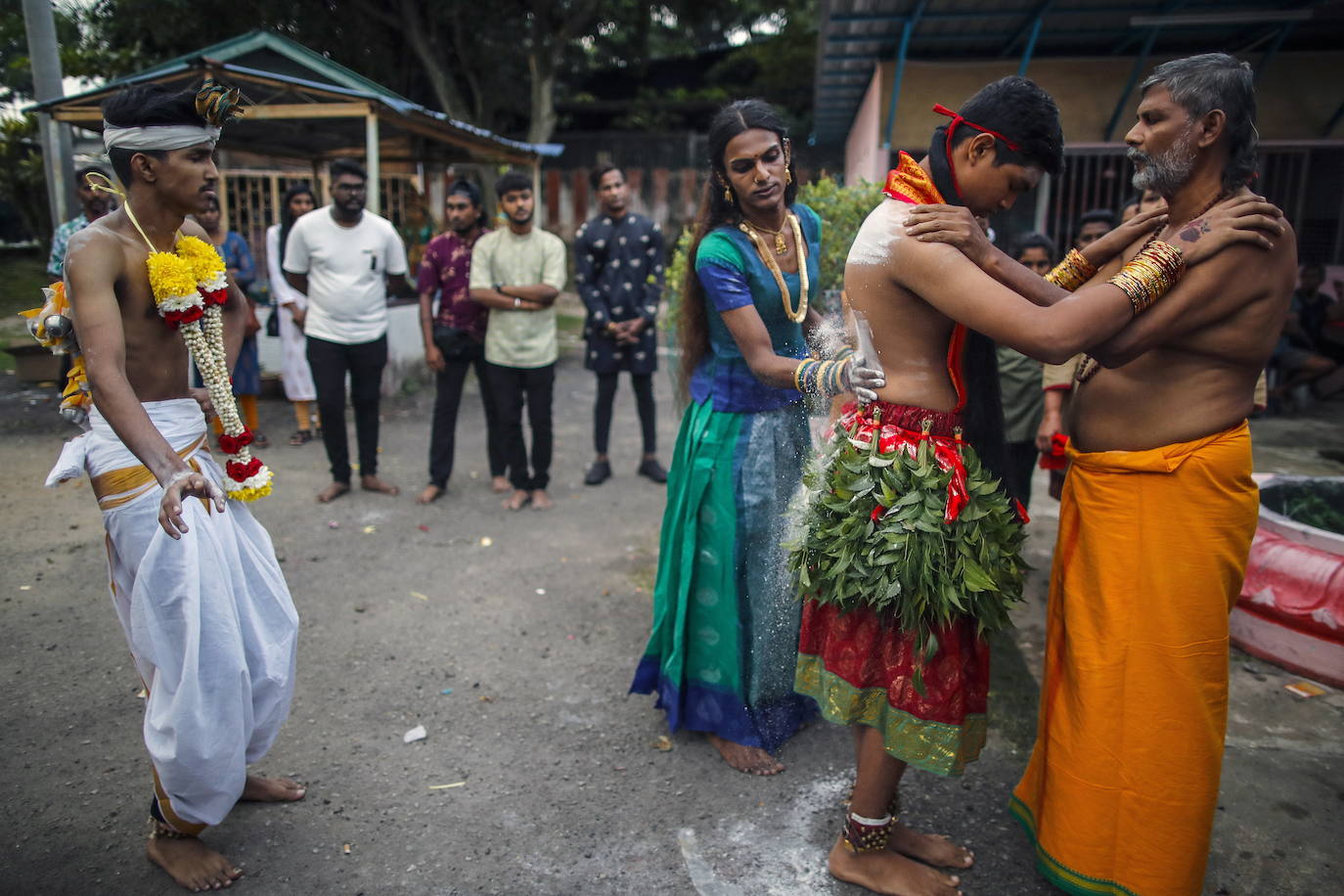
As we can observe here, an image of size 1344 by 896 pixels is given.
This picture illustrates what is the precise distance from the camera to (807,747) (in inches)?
123

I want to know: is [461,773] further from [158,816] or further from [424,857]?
[158,816]

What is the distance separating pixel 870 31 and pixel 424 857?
25.4 feet

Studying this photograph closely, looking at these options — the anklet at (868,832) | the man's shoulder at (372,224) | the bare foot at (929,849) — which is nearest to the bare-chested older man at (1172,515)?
the bare foot at (929,849)

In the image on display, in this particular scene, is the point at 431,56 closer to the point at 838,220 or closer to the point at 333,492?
the point at 333,492

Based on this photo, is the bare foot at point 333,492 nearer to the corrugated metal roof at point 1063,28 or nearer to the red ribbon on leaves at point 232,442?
the red ribbon on leaves at point 232,442

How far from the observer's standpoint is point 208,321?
254cm

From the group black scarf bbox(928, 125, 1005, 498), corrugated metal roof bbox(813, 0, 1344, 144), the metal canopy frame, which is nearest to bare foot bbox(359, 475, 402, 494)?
the metal canopy frame

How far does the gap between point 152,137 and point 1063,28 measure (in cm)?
790

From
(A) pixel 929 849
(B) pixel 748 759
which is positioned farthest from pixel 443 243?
(A) pixel 929 849

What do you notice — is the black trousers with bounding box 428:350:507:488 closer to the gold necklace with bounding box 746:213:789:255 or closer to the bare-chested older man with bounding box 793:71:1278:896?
the gold necklace with bounding box 746:213:789:255

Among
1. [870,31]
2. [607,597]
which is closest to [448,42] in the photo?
[870,31]

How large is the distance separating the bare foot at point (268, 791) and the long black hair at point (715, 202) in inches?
70.9

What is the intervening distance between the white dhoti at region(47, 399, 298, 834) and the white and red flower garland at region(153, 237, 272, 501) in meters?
0.10

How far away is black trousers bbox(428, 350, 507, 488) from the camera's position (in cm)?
584
